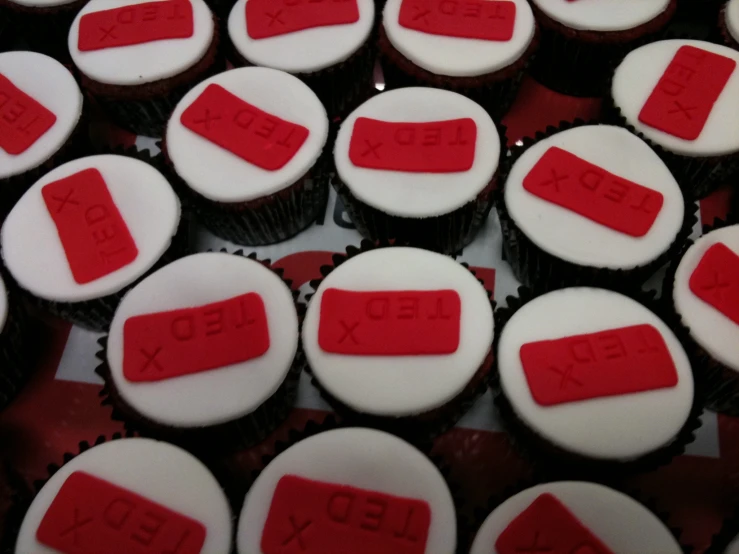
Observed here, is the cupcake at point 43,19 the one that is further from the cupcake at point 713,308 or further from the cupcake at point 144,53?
the cupcake at point 713,308

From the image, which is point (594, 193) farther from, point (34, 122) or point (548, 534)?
point (34, 122)

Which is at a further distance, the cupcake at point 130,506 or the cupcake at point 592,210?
the cupcake at point 592,210

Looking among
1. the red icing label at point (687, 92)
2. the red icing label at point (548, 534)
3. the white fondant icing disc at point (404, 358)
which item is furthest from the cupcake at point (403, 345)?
the red icing label at point (687, 92)

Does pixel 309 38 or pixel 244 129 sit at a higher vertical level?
pixel 309 38

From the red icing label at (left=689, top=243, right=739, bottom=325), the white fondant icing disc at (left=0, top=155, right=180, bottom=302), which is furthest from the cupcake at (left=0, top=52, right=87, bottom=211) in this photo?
the red icing label at (left=689, top=243, right=739, bottom=325)

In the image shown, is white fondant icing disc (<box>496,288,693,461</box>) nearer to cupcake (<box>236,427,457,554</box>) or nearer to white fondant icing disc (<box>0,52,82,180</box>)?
cupcake (<box>236,427,457,554</box>)

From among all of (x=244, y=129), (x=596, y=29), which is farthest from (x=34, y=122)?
(x=596, y=29)
